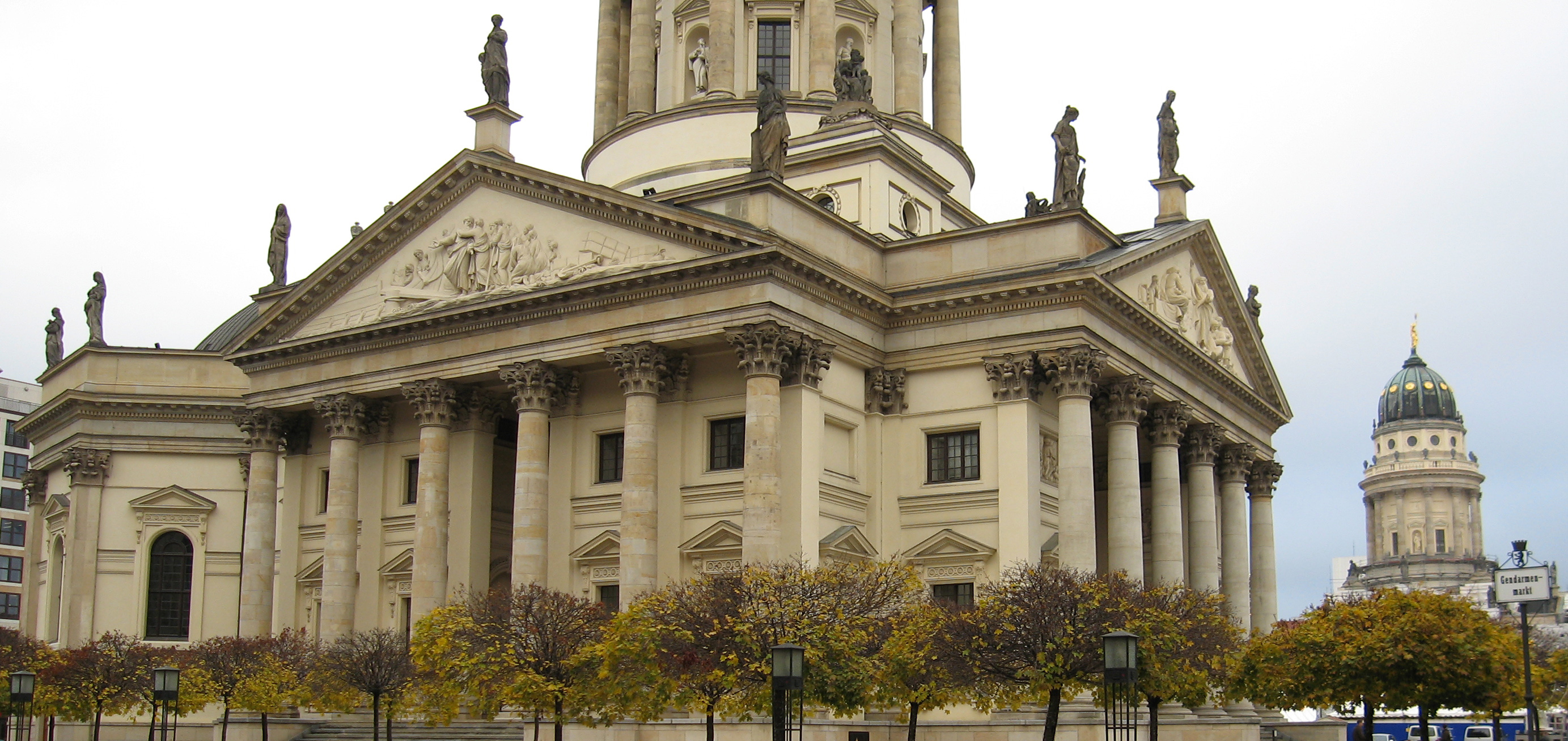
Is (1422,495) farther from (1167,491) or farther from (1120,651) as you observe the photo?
(1120,651)

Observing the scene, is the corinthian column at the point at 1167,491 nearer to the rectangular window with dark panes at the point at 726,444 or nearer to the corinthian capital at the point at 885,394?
the corinthian capital at the point at 885,394

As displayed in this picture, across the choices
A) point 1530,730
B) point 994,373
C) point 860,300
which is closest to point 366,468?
point 860,300

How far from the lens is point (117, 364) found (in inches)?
2126

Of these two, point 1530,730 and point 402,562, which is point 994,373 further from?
point 402,562

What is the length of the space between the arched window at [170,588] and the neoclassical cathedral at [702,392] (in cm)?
9

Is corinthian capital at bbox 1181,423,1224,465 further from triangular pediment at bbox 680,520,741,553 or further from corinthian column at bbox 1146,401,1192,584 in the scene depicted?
triangular pediment at bbox 680,520,741,553

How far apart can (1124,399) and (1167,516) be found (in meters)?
4.96

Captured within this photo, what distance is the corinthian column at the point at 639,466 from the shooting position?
37.9 metres

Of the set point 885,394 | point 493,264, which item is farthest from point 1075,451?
point 493,264

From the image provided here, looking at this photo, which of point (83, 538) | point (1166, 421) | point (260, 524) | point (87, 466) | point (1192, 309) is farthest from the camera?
point (87, 466)

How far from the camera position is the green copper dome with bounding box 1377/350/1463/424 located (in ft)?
567

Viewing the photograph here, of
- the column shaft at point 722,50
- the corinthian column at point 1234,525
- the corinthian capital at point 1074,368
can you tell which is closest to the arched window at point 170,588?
the column shaft at point 722,50

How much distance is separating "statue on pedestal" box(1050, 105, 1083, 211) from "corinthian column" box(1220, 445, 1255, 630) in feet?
45.1

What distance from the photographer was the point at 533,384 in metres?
40.6
